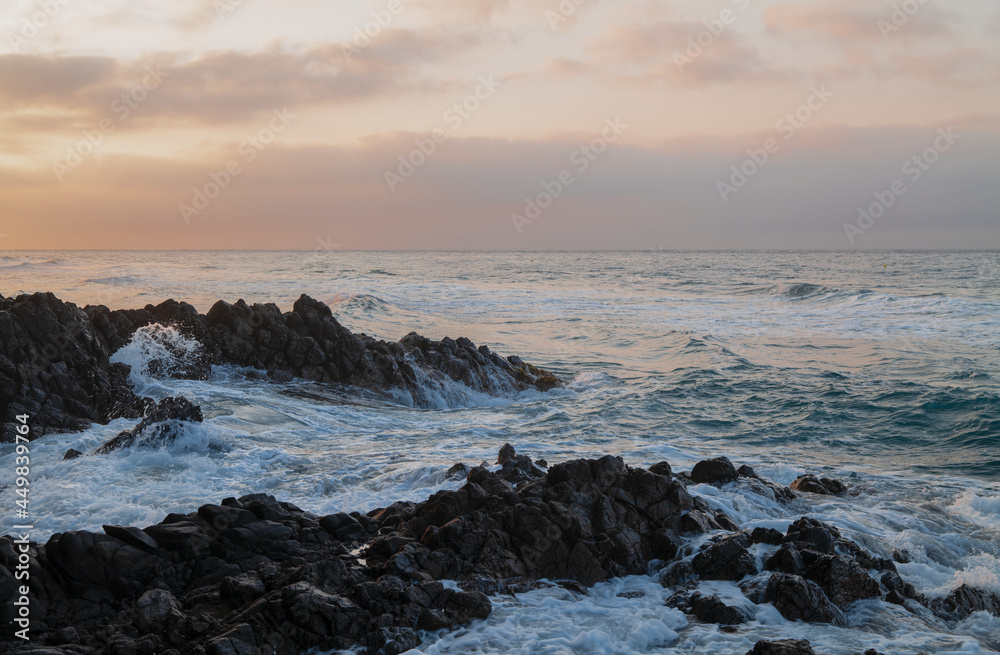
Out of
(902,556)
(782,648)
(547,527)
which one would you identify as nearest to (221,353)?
(547,527)

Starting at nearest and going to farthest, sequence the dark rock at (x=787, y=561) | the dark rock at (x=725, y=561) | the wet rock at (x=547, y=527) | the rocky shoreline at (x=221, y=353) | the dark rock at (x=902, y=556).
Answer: the dark rock at (x=787, y=561) < the dark rock at (x=725, y=561) < the wet rock at (x=547, y=527) < the dark rock at (x=902, y=556) < the rocky shoreline at (x=221, y=353)

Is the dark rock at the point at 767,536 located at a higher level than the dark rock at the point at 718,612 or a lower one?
higher

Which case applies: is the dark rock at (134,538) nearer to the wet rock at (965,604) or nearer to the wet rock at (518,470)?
the wet rock at (518,470)

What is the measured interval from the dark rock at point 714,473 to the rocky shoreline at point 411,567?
1.44m

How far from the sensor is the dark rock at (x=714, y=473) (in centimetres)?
1104

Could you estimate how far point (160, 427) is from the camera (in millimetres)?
12922

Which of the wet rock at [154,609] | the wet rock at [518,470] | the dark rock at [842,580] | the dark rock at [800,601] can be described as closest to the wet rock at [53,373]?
the wet rock at [154,609]

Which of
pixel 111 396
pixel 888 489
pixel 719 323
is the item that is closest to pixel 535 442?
pixel 888 489

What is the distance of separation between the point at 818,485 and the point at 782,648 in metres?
5.26

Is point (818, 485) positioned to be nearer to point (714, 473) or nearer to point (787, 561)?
point (714, 473)

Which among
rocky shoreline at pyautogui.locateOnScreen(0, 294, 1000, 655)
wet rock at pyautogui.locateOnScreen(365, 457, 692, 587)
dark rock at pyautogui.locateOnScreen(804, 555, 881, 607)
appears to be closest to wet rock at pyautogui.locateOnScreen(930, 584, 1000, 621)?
rocky shoreline at pyautogui.locateOnScreen(0, 294, 1000, 655)

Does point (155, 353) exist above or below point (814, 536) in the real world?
above

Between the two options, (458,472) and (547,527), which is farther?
(458,472)

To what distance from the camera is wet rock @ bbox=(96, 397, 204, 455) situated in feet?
41.1
